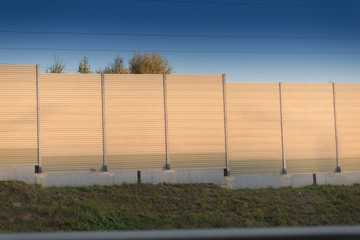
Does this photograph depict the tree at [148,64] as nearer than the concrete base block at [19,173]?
No

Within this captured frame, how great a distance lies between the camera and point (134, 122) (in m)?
17.1

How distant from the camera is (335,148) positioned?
62.2 feet

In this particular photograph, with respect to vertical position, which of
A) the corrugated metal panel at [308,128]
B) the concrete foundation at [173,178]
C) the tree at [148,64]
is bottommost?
the concrete foundation at [173,178]

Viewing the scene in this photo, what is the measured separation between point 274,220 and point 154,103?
7062mm

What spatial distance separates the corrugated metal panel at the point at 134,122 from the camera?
55.5 ft

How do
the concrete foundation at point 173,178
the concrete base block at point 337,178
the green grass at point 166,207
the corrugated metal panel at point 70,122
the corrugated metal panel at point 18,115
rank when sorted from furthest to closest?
the concrete base block at point 337,178 → the corrugated metal panel at point 70,122 → the corrugated metal panel at point 18,115 → the concrete foundation at point 173,178 → the green grass at point 166,207

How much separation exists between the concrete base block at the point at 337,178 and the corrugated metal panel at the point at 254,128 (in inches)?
80.1

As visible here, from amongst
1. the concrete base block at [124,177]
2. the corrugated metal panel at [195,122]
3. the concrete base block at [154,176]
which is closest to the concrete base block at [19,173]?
the concrete base block at [124,177]

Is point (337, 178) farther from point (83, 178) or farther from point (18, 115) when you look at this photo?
point (18, 115)

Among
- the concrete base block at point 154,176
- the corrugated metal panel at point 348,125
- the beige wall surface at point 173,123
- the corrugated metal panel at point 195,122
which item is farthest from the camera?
the corrugated metal panel at point 348,125

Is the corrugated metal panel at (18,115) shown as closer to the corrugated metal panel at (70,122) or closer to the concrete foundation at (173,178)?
the corrugated metal panel at (70,122)

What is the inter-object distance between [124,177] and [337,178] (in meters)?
10.1

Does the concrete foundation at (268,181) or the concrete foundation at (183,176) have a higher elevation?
the concrete foundation at (183,176)

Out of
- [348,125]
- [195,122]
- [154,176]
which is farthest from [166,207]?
[348,125]
